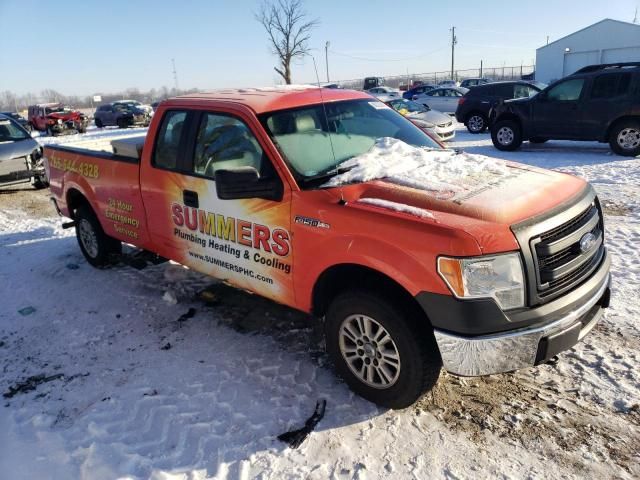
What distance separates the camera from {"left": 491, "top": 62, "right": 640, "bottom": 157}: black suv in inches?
409

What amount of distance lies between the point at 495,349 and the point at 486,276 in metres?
0.41

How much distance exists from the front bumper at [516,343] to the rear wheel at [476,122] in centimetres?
1441

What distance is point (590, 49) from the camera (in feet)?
140

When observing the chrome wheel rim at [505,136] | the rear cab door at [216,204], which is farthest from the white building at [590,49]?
the rear cab door at [216,204]

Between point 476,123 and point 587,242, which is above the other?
point 587,242

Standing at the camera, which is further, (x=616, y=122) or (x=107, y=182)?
(x=616, y=122)

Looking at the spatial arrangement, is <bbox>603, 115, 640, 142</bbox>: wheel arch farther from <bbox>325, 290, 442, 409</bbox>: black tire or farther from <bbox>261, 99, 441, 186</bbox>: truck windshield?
<bbox>325, 290, 442, 409</bbox>: black tire

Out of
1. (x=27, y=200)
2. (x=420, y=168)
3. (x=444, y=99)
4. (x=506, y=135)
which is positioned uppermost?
(x=420, y=168)

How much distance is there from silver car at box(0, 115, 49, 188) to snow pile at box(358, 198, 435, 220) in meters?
9.49

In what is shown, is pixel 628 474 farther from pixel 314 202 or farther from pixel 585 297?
pixel 314 202

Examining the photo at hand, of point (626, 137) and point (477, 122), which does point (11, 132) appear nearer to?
point (477, 122)

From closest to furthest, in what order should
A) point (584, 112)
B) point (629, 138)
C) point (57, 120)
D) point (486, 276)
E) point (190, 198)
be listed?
point (486, 276) → point (190, 198) → point (629, 138) → point (584, 112) → point (57, 120)

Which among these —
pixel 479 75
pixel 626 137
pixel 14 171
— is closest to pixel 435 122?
pixel 626 137

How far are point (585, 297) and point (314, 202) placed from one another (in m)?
1.73
